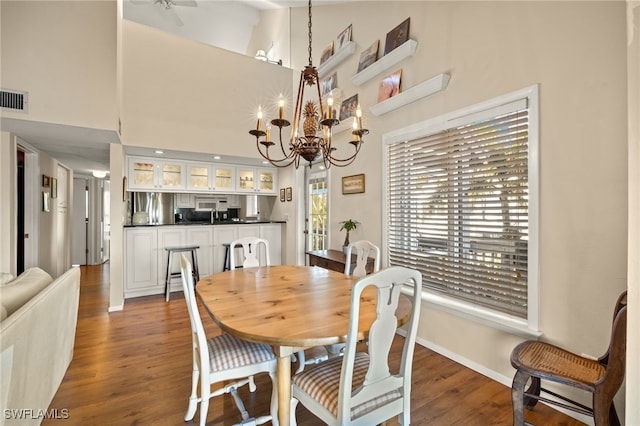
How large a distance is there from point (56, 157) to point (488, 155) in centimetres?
591

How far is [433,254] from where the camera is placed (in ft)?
8.80

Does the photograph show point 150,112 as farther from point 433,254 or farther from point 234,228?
point 433,254

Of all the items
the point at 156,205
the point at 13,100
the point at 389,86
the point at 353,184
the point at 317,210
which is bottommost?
the point at 317,210

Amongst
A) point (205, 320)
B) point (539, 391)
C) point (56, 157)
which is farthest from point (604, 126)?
point (56, 157)

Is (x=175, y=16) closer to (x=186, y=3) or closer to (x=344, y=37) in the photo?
(x=186, y=3)

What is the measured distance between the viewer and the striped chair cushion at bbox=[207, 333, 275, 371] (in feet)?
5.05

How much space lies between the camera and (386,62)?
2.96 metres

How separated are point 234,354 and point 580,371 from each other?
179 centimetres

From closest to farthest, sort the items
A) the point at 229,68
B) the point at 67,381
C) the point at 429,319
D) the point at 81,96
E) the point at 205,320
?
the point at 67,381 < the point at 429,319 < the point at 81,96 < the point at 205,320 < the point at 229,68

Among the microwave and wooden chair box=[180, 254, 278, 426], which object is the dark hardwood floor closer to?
wooden chair box=[180, 254, 278, 426]

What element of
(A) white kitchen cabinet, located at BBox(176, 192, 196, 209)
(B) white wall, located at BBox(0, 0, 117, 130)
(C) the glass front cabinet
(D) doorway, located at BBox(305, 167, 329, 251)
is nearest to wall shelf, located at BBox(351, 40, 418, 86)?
(D) doorway, located at BBox(305, 167, 329, 251)

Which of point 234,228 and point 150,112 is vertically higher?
point 150,112

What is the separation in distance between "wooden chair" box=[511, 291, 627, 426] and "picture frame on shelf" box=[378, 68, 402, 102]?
2331mm

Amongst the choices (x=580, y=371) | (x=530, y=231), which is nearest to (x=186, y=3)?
(x=530, y=231)
